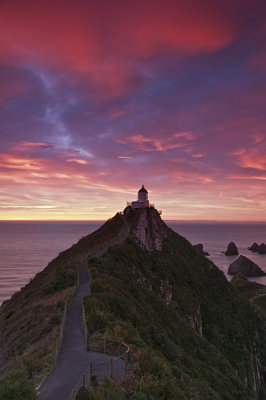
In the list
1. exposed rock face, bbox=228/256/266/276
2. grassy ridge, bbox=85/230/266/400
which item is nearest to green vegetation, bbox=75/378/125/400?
grassy ridge, bbox=85/230/266/400

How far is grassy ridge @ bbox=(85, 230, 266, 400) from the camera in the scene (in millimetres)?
14143

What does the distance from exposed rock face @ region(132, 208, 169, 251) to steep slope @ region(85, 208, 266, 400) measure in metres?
0.27

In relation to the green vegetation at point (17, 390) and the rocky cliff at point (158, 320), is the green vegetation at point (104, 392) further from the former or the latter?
the green vegetation at point (17, 390)

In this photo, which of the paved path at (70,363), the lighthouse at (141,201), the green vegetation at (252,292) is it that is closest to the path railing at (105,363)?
the paved path at (70,363)

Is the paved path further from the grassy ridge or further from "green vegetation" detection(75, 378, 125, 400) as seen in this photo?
"green vegetation" detection(75, 378, 125, 400)

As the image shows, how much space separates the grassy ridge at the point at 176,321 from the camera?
1414 cm

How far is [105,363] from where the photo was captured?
12.5 meters

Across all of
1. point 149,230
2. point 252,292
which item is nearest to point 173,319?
point 149,230

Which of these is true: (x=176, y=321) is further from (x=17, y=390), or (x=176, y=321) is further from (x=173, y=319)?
(x=17, y=390)

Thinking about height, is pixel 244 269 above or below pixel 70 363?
below

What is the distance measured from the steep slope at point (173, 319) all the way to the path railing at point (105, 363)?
66 centimetres

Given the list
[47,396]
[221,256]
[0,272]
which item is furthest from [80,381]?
[221,256]

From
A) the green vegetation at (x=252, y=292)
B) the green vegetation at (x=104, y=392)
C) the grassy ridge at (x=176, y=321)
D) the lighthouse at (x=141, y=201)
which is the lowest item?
the green vegetation at (x=252, y=292)

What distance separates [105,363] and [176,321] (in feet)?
61.5
